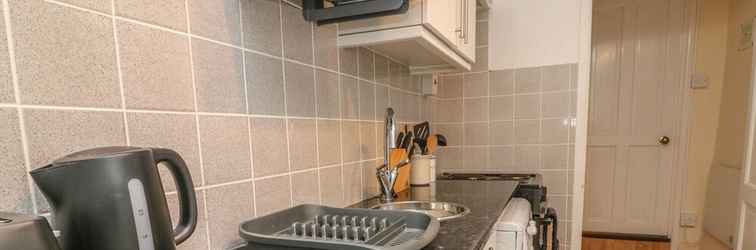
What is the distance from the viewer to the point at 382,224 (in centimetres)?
72

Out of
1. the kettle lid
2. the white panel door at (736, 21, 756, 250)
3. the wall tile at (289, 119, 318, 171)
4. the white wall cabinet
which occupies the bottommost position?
the white panel door at (736, 21, 756, 250)

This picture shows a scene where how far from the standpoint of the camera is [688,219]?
2543 millimetres

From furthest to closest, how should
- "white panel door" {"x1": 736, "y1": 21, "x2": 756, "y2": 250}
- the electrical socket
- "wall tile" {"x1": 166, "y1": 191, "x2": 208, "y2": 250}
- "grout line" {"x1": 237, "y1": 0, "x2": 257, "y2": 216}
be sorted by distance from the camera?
the electrical socket
"white panel door" {"x1": 736, "y1": 21, "x2": 756, "y2": 250}
"grout line" {"x1": 237, "y1": 0, "x2": 257, "y2": 216}
"wall tile" {"x1": 166, "y1": 191, "x2": 208, "y2": 250}

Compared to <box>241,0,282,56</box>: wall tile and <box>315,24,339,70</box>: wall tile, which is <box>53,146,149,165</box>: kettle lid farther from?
<box>315,24,339,70</box>: wall tile

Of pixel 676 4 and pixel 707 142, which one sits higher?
pixel 676 4

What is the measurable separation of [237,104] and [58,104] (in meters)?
0.29

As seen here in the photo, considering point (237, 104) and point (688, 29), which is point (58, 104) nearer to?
point (237, 104)

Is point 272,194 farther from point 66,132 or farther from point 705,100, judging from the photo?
point 705,100

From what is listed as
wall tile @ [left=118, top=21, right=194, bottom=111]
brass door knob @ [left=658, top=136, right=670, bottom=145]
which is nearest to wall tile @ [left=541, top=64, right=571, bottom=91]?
brass door knob @ [left=658, top=136, right=670, bottom=145]

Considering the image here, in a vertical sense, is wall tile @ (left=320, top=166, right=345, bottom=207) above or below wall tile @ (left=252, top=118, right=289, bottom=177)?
below

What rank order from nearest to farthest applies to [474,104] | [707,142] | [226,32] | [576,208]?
1. [226,32]
2. [576,208]
3. [474,104]
4. [707,142]

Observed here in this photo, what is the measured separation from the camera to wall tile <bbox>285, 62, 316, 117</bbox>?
0.83 meters

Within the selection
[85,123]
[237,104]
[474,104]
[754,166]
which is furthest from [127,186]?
[754,166]

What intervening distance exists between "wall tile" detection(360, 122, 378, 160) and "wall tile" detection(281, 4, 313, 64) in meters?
0.37
